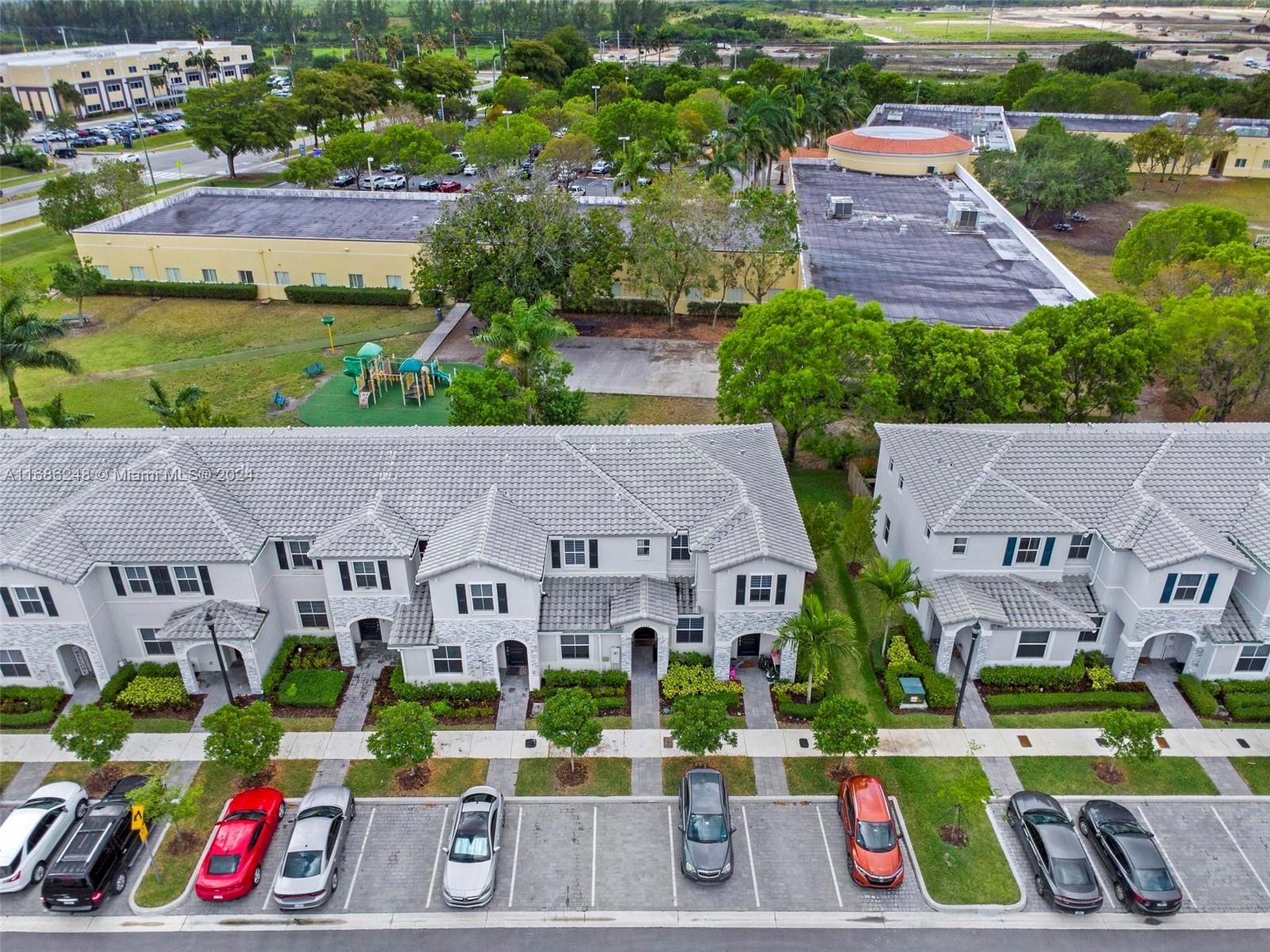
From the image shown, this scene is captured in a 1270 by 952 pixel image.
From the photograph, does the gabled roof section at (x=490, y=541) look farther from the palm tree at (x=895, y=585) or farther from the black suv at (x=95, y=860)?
the palm tree at (x=895, y=585)

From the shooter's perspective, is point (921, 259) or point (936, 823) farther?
point (921, 259)

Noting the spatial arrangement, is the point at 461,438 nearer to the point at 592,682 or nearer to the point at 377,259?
the point at 592,682

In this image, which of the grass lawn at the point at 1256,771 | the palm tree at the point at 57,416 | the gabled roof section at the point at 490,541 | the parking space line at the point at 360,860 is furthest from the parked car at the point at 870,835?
the palm tree at the point at 57,416

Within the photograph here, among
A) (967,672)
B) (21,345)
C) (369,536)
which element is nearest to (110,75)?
(21,345)

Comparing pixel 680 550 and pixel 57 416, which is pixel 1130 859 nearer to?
pixel 680 550

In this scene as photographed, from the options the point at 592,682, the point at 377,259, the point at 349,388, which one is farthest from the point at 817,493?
the point at 377,259

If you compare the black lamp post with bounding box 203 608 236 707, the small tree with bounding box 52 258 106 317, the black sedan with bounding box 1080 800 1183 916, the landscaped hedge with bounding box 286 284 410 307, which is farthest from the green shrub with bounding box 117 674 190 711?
the small tree with bounding box 52 258 106 317
